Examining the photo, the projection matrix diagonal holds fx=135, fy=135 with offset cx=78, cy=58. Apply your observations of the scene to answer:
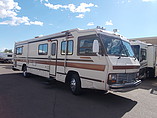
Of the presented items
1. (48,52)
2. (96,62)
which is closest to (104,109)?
(96,62)

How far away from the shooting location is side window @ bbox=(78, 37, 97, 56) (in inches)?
224

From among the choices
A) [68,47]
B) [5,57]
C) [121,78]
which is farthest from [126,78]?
[5,57]

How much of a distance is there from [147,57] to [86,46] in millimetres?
8274

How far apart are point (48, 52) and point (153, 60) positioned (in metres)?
9.20

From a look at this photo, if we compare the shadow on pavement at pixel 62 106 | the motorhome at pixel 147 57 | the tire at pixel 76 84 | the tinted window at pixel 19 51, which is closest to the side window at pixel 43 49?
the tire at pixel 76 84

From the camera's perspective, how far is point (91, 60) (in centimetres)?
564

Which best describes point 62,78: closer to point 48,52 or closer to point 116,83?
point 48,52

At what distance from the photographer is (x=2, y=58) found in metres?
28.2

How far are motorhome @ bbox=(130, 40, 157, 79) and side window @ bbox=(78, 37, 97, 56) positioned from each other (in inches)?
250

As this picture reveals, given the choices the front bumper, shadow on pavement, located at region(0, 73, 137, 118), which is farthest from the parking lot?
the front bumper

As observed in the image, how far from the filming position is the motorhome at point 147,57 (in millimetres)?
10890

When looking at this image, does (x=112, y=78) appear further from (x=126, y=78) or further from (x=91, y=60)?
(x=91, y=60)

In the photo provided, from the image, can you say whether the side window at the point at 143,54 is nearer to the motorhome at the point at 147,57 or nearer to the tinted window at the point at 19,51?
the motorhome at the point at 147,57

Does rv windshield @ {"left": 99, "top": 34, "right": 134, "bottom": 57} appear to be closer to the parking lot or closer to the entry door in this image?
the parking lot
